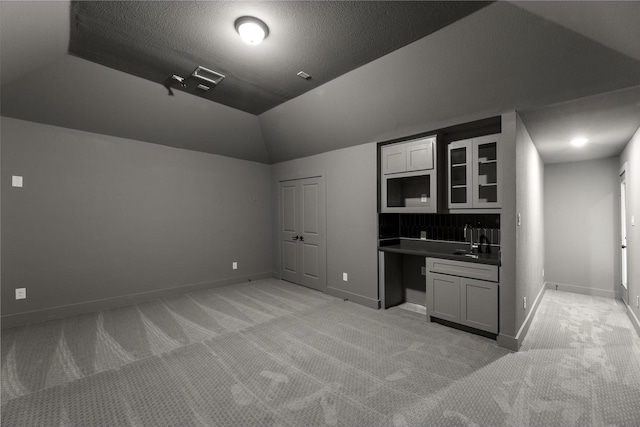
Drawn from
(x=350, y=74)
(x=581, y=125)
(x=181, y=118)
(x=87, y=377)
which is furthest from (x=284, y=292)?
(x=581, y=125)

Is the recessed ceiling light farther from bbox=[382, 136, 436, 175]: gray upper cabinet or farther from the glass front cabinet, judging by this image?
bbox=[382, 136, 436, 175]: gray upper cabinet

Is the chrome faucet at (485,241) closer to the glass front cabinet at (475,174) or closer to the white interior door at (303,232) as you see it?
the glass front cabinet at (475,174)

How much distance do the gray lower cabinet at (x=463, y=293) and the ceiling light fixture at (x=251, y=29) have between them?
9.79 ft

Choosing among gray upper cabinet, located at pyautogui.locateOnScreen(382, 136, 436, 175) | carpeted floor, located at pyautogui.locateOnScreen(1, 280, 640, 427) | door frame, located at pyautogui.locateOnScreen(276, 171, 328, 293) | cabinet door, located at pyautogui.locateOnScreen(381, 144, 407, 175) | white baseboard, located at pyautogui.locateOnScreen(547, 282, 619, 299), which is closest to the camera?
carpeted floor, located at pyautogui.locateOnScreen(1, 280, 640, 427)

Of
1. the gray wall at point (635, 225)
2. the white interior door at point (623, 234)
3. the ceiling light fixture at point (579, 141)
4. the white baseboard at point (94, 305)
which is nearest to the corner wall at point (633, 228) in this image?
the gray wall at point (635, 225)

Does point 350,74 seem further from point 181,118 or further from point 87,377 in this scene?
point 87,377

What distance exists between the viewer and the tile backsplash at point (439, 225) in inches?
142

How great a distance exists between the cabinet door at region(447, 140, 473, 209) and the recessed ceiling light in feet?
5.32

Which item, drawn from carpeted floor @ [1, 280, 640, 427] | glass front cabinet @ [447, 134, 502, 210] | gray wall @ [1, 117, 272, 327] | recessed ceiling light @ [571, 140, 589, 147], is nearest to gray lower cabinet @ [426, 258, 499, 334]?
carpeted floor @ [1, 280, 640, 427]

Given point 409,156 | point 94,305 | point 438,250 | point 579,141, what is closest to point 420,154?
point 409,156

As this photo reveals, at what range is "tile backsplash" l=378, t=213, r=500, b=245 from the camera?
3.60 metres

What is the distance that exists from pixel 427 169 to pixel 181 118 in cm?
347

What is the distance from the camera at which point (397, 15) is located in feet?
6.86

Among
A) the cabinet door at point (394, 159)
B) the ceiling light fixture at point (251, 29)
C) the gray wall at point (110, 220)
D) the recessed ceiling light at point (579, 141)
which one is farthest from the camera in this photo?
the cabinet door at point (394, 159)
